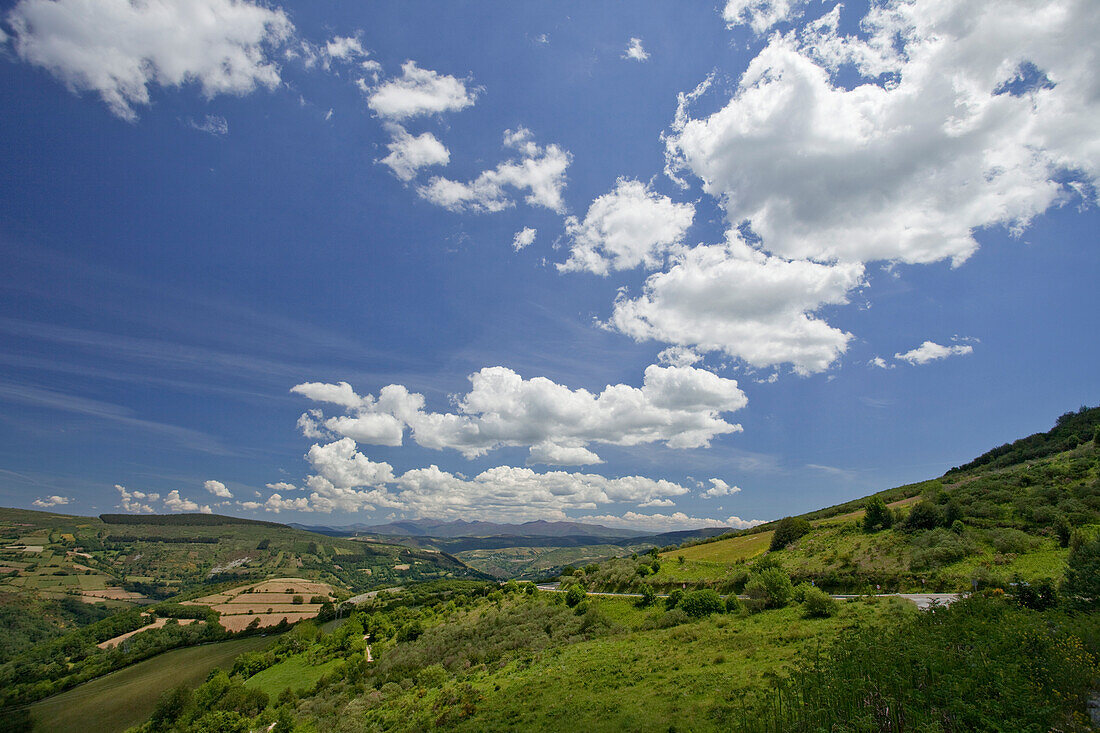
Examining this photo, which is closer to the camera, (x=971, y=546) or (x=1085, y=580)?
(x=1085, y=580)

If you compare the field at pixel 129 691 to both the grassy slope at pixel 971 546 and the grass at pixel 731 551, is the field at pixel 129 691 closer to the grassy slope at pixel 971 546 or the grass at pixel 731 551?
the grassy slope at pixel 971 546

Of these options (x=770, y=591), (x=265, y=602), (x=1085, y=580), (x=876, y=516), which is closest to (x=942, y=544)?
(x=876, y=516)

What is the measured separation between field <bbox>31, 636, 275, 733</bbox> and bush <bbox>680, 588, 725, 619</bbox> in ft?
276

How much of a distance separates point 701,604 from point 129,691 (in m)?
100

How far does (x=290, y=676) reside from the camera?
6159 centimetres

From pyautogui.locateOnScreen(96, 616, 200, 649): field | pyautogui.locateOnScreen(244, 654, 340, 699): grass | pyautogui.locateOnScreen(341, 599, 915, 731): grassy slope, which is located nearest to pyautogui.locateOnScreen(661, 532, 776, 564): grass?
pyautogui.locateOnScreen(341, 599, 915, 731): grassy slope

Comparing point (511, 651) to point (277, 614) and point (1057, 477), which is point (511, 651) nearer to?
point (1057, 477)

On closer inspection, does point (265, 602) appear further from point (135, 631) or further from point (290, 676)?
point (290, 676)

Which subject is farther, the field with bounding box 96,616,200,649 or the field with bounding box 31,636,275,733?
the field with bounding box 96,616,200,649

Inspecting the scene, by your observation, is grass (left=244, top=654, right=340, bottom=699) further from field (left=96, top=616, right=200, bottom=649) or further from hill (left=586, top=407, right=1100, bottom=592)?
field (left=96, top=616, right=200, bottom=649)

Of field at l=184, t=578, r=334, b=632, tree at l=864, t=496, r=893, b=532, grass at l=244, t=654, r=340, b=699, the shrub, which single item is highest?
tree at l=864, t=496, r=893, b=532

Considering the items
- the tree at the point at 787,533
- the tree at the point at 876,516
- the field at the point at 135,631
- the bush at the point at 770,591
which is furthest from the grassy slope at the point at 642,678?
the field at the point at 135,631

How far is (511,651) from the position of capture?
37.4 m

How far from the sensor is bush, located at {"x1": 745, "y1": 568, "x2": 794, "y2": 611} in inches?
1228
